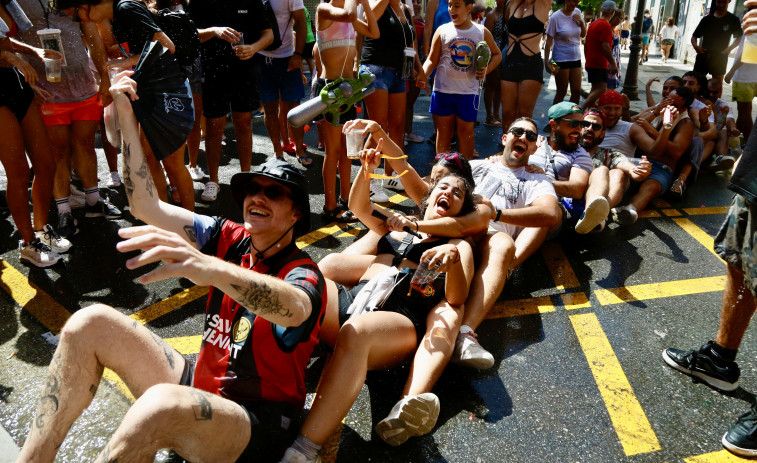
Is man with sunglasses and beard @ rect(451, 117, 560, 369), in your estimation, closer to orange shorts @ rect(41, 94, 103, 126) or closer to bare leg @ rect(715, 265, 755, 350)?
bare leg @ rect(715, 265, 755, 350)

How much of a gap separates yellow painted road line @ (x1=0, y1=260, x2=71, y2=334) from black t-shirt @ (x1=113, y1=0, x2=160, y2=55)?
174 cm

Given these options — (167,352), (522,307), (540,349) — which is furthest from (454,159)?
(167,352)

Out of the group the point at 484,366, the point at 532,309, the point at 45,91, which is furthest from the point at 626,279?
the point at 45,91

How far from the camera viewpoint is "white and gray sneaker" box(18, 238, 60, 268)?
3.80 metres

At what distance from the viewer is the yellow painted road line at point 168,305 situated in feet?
10.9

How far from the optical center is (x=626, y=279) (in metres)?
3.95

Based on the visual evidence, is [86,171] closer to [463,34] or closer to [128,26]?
[128,26]

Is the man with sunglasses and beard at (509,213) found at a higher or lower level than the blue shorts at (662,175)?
higher

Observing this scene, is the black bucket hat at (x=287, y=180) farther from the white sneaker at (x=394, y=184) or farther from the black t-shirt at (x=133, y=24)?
the white sneaker at (x=394, y=184)

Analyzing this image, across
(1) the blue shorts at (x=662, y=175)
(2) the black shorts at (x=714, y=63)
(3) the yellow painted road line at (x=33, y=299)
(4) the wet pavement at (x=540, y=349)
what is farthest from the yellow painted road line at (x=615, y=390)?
(2) the black shorts at (x=714, y=63)

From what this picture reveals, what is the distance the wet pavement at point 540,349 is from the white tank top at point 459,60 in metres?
1.87

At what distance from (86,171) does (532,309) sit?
374cm

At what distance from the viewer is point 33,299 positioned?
3463mm

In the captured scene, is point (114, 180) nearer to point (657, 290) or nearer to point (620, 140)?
point (657, 290)
